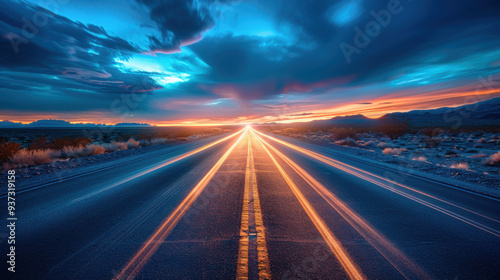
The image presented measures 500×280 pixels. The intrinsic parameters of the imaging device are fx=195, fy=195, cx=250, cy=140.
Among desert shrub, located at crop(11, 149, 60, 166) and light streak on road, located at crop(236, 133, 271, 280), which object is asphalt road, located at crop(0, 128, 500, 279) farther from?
desert shrub, located at crop(11, 149, 60, 166)

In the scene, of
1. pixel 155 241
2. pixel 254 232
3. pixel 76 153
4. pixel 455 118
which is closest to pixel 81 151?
pixel 76 153

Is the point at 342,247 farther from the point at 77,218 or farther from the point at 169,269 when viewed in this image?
the point at 77,218

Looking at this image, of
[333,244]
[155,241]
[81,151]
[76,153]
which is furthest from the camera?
[81,151]

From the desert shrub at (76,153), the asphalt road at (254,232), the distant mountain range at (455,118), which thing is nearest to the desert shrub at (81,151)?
the desert shrub at (76,153)

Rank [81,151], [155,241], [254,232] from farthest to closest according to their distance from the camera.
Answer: [81,151] < [254,232] < [155,241]

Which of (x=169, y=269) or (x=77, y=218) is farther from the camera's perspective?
(x=77, y=218)

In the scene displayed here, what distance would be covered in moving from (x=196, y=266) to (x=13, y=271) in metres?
2.39

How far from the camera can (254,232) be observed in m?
3.41

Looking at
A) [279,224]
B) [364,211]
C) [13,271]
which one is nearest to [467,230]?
[364,211]

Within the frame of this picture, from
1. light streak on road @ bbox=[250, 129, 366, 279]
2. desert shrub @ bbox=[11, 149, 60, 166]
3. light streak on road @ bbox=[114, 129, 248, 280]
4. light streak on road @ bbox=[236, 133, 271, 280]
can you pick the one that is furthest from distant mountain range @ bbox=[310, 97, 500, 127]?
desert shrub @ bbox=[11, 149, 60, 166]

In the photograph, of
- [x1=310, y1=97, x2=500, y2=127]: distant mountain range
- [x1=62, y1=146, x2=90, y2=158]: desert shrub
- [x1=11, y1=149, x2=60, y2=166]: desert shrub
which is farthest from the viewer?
[x1=310, y1=97, x2=500, y2=127]: distant mountain range

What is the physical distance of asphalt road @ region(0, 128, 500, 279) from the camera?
2533mm

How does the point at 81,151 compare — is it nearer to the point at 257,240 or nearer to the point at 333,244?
the point at 257,240

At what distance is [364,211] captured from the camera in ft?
14.4
